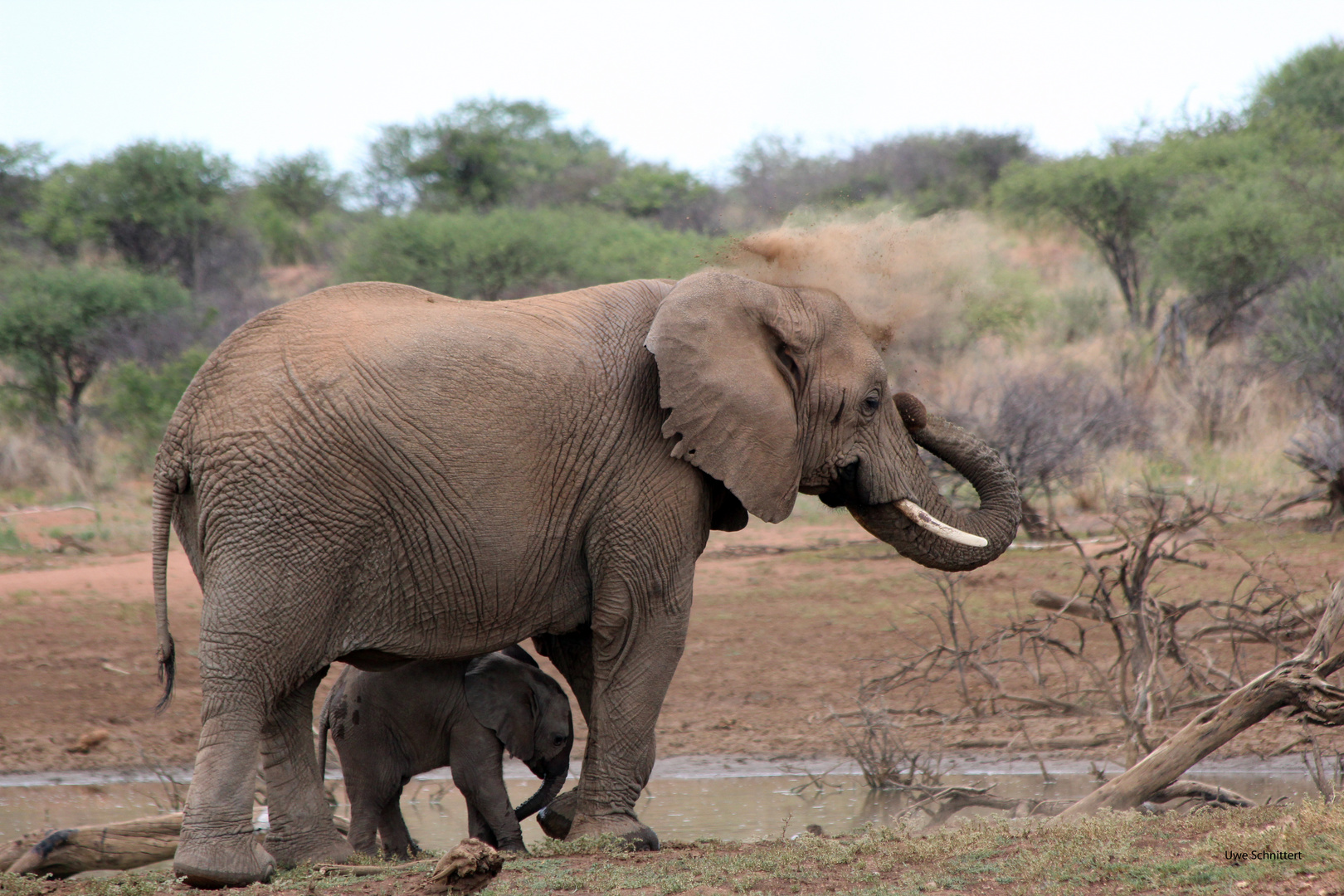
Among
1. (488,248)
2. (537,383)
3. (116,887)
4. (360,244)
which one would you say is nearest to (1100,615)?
(537,383)

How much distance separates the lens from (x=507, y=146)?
33375mm

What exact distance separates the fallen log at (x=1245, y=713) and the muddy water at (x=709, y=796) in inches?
60.3

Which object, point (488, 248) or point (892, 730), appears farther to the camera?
point (488, 248)

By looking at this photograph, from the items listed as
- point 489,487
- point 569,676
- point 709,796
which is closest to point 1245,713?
point 569,676

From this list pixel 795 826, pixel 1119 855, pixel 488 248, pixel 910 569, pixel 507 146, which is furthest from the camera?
pixel 507 146

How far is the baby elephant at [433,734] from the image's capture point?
5293 mm

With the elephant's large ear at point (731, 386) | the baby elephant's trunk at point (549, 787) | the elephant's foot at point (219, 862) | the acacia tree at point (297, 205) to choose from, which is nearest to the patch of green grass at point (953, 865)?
the elephant's foot at point (219, 862)

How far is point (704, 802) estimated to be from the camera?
7.15 meters

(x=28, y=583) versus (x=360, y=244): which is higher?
(x=360, y=244)

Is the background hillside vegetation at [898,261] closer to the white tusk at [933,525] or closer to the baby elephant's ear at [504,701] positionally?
the white tusk at [933,525]

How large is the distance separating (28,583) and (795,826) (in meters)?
7.46

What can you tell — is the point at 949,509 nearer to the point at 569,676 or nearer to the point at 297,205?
the point at 569,676

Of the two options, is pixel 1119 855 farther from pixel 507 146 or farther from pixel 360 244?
pixel 507 146

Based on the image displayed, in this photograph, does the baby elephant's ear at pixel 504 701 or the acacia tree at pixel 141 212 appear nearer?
the baby elephant's ear at pixel 504 701
